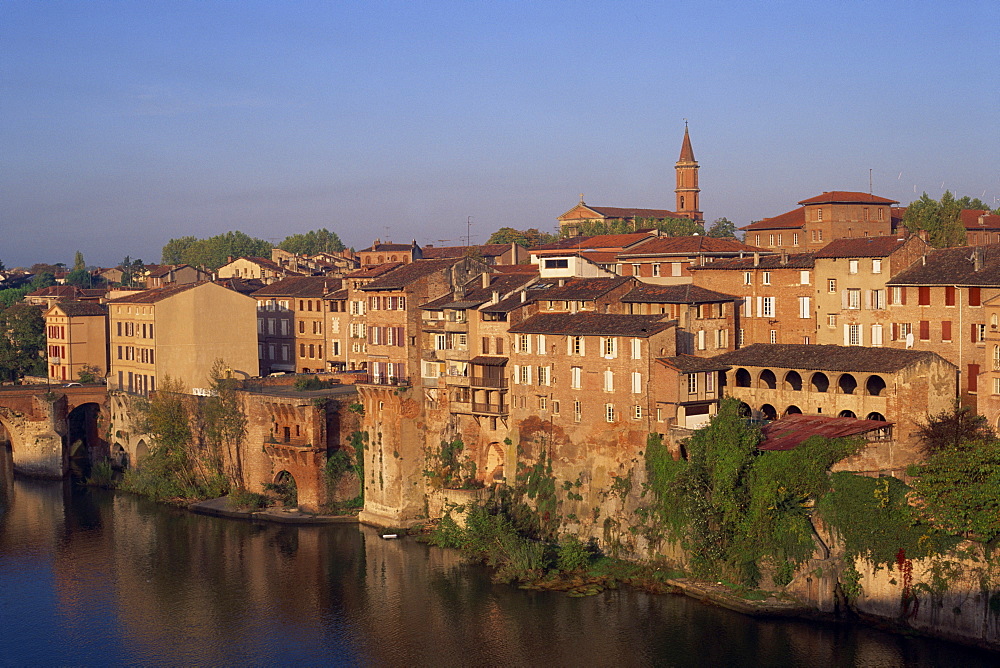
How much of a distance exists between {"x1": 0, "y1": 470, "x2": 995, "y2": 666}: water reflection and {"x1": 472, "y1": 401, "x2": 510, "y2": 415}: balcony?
7030 mm

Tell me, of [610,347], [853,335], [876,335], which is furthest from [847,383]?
[610,347]

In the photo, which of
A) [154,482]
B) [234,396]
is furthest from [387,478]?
[154,482]

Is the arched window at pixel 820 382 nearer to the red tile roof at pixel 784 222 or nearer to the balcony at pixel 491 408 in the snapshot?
the balcony at pixel 491 408

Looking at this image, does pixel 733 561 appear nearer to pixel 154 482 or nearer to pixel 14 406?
pixel 154 482

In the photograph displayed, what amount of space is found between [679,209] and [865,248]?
2787 inches

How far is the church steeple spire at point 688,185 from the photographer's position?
406 ft

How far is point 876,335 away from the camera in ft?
176

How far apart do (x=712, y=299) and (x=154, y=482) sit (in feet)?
113

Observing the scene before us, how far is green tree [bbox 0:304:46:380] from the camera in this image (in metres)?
95.8

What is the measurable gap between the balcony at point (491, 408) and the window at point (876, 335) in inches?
697

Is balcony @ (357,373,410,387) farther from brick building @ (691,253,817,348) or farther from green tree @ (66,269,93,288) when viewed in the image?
green tree @ (66,269,93,288)

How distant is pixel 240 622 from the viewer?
147 feet

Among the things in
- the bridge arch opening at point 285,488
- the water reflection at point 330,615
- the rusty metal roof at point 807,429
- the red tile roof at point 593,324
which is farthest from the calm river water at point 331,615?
the red tile roof at point 593,324

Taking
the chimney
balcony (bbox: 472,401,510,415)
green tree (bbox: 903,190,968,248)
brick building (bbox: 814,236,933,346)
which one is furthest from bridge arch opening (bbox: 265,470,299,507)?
green tree (bbox: 903,190,968,248)
